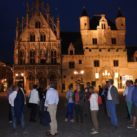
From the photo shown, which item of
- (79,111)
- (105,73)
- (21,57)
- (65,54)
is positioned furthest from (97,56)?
(79,111)

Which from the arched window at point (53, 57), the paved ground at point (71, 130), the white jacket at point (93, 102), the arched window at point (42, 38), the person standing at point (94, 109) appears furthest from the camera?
the arched window at point (53, 57)

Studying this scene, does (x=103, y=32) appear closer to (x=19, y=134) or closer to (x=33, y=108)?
(x=33, y=108)

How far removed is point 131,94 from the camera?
1588cm

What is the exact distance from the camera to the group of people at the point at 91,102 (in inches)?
548

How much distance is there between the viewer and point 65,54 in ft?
205

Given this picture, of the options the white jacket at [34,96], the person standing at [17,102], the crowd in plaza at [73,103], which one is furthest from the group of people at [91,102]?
the person standing at [17,102]

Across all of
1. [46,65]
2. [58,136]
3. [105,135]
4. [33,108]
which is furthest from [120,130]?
[46,65]

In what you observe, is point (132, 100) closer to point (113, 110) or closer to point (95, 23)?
point (113, 110)

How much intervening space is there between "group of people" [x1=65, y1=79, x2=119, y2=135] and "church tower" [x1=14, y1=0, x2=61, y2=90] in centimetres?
4230

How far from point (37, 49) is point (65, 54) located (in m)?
5.16

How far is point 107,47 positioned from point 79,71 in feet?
23.5

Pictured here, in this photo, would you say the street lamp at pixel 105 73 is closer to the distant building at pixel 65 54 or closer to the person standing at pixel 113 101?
the distant building at pixel 65 54

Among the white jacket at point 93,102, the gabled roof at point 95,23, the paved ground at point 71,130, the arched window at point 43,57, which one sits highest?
the gabled roof at point 95,23

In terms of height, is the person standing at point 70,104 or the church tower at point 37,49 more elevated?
the church tower at point 37,49
